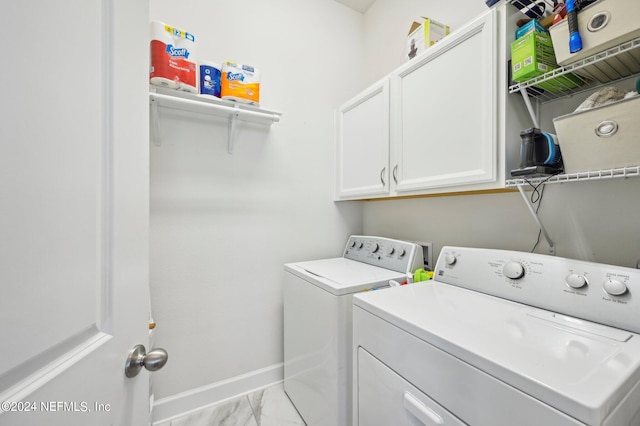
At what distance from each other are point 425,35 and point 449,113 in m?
0.52

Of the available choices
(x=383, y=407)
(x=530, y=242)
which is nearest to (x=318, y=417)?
(x=383, y=407)

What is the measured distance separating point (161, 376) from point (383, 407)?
1.40 m

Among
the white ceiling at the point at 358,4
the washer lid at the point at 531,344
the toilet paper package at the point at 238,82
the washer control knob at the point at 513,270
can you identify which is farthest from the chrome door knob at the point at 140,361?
the white ceiling at the point at 358,4

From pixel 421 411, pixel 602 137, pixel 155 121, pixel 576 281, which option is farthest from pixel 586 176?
pixel 155 121

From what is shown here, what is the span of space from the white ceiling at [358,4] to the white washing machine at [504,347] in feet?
7.39

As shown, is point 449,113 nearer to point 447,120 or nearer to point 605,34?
point 447,120

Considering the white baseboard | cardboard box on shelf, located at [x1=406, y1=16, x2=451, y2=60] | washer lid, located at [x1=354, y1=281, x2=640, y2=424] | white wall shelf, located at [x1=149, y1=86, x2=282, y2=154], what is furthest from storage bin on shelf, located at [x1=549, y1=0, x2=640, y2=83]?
the white baseboard

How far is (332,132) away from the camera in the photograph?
2.14 meters

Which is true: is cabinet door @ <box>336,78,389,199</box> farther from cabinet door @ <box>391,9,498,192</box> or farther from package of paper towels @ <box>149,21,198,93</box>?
package of paper towels @ <box>149,21,198,93</box>

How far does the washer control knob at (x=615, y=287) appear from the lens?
75cm

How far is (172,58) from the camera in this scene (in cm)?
135

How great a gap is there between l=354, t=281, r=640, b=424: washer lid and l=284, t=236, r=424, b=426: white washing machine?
0.28 meters

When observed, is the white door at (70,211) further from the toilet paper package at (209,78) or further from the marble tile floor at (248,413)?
the marble tile floor at (248,413)

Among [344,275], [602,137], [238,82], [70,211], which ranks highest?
[238,82]
